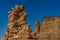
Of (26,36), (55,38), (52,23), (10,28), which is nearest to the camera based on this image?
(26,36)

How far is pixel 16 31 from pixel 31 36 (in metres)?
1.15

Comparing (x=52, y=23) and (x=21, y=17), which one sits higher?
(x=52, y=23)

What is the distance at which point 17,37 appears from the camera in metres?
14.2

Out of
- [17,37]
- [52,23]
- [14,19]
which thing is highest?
[52,23]

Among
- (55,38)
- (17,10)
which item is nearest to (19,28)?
(17,10)

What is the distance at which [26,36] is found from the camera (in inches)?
557

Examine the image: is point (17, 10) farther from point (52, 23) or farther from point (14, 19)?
point (52, 23)

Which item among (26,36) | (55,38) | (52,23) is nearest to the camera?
(26,36)

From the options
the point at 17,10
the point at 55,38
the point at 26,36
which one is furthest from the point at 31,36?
the point at 55,38

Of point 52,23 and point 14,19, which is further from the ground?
point 52,23

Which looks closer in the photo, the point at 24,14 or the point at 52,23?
the point at 24,14

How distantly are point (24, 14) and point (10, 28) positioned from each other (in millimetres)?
1440

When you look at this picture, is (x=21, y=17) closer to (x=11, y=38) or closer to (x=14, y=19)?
(x=14, y=19)

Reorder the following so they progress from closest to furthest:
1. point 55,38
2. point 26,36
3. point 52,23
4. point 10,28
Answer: point 26,36 < point 10,28 < point 55,38 < point 52,23
